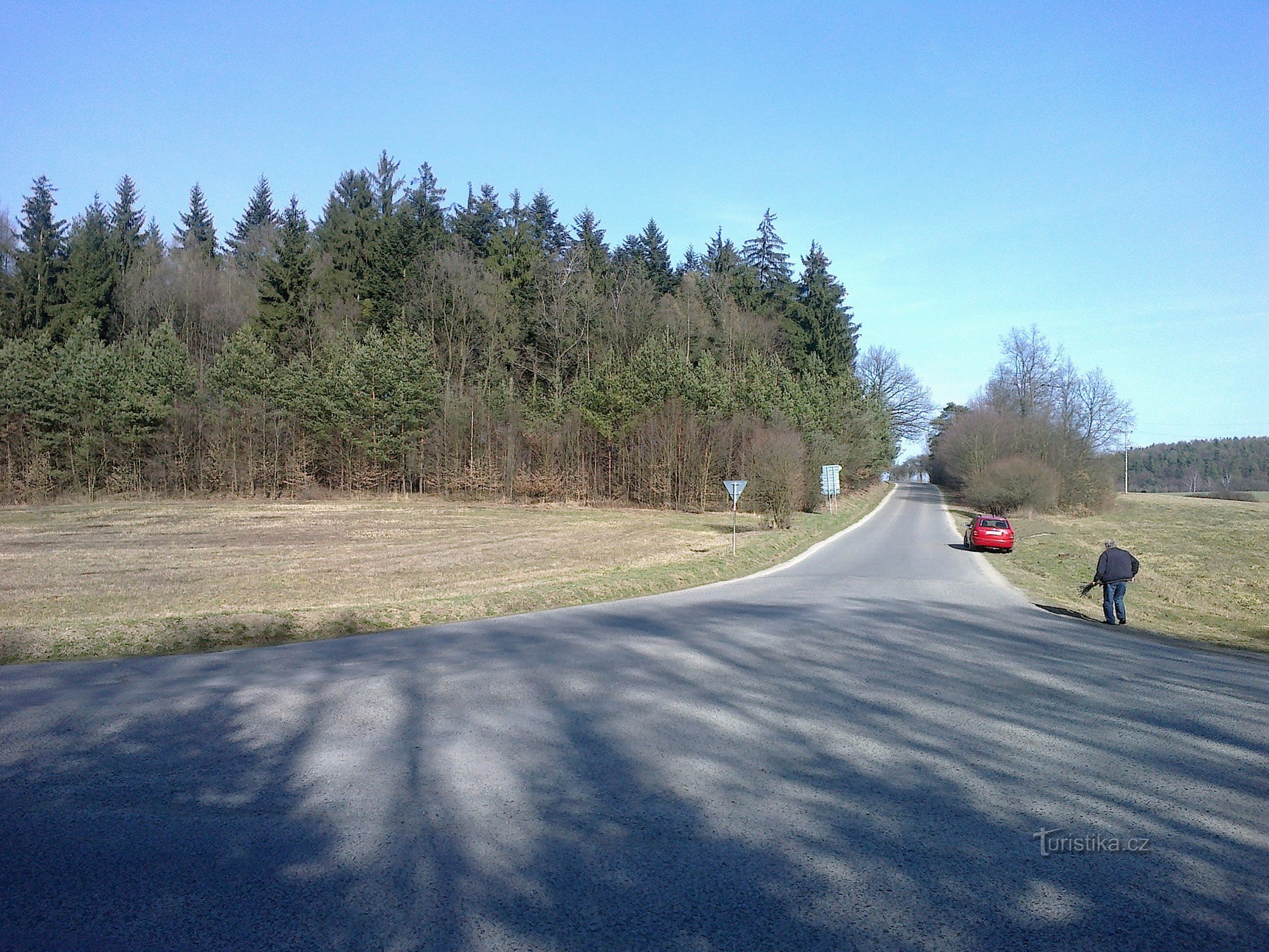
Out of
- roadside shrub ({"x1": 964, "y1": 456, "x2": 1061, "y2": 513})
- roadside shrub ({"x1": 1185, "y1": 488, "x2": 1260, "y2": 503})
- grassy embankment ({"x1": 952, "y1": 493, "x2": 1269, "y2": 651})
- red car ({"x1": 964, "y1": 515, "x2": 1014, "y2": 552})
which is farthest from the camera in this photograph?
roadside shrub ({"x1": 1185, "y1": 488, "x2": 1260, "y2": 503})

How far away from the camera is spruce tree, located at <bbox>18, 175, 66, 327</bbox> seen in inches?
2180

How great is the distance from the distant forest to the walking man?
131m

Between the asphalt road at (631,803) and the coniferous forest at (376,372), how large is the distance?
110ft

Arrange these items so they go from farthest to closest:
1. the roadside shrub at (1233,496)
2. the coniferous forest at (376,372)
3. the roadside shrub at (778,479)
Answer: the roadside shrub at (1233,496), the coniferous forest at (376,372), the roadside shrub at (778,479)

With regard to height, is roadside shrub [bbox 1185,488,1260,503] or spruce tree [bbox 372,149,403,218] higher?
spruce tree [bbox 372,149,403,218]

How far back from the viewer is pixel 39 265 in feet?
184

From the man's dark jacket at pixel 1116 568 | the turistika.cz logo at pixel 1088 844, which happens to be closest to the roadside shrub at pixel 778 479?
the man's dark jacket at pixel 1116 568

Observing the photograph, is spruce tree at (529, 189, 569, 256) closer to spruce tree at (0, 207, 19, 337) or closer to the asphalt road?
spruce tree at (0, 207, 19, 337)

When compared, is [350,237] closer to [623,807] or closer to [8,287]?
[8,287]

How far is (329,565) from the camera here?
24188 millimetres

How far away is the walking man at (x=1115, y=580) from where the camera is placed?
54.4 feet

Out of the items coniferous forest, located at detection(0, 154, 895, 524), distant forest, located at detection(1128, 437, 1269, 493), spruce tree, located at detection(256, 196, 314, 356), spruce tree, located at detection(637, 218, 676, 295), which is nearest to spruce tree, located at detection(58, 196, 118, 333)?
coniferous forest, located at detection(0, 154, 895, 524)

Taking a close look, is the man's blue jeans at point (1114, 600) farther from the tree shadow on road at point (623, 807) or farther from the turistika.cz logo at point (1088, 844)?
the turistika.cz logo at point (1088, 844)

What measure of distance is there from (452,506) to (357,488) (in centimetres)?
864
